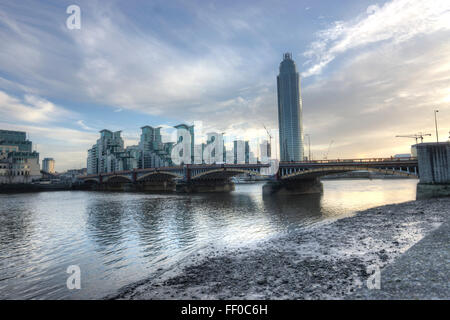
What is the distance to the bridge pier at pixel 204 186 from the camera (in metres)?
90.0

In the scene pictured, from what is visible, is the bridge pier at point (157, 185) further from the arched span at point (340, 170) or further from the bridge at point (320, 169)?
the arched span at point (340, 170)

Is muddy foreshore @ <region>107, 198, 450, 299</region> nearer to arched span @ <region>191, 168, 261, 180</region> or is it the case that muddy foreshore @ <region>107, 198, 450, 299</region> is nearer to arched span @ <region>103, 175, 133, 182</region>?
arched span @ <region>191, 168, 261, 180</region>

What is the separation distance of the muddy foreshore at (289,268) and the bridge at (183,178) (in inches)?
2023

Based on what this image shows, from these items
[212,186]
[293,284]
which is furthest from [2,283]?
[212,186]

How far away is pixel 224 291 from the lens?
922 cm

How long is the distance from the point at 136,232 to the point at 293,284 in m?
18.8

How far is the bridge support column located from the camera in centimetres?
6306

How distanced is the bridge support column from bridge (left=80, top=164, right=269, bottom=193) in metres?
6.66

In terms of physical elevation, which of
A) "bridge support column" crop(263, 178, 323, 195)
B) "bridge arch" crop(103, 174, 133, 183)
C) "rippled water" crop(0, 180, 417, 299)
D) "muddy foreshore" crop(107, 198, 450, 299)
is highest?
"bridge arch" crop(103, 174, 133, 183)

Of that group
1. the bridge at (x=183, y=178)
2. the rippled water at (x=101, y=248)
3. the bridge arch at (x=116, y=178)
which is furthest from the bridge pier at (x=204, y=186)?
the rippled water at (x=101, y=248)

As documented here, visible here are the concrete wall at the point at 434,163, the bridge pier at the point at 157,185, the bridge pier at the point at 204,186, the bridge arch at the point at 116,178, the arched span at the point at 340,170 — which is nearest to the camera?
the concrete wall at the point at 434,163

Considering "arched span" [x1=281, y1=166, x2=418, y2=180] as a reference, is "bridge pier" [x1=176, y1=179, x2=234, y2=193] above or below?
below

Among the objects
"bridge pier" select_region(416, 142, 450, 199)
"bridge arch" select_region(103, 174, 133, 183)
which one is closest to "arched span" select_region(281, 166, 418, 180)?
"bridge pier" select_region(416, 142, 450, 199)
